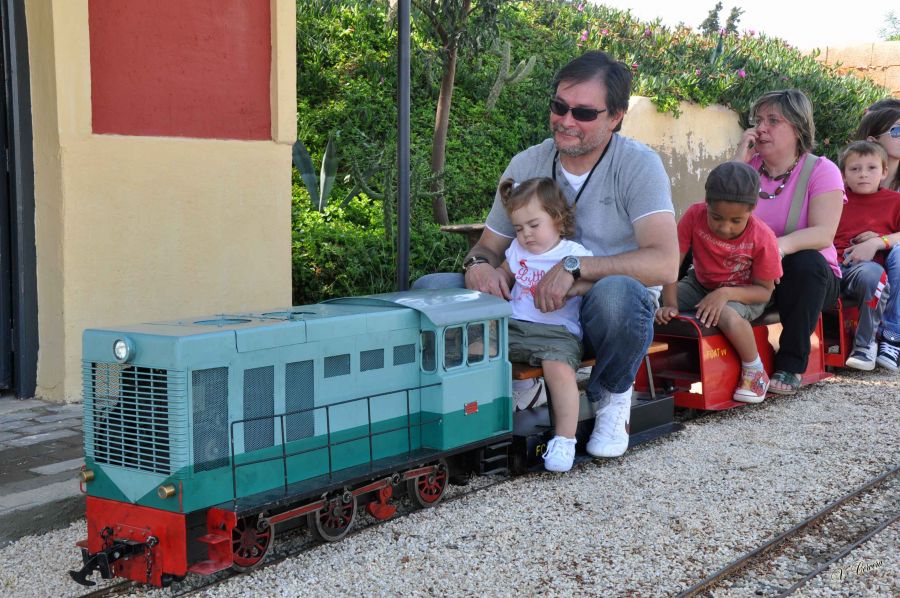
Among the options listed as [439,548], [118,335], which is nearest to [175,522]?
[118,335]

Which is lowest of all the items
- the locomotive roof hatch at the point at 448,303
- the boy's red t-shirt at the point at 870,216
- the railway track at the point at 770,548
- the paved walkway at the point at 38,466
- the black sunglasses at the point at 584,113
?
the railway track at the point at 770,548

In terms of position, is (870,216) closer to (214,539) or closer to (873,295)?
(873,295)

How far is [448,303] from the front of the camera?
4633 millimetres

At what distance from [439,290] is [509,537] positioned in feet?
4.76

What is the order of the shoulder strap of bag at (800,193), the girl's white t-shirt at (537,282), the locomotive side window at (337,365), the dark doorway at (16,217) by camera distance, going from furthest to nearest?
the shoulder strap of bag at (800,193) → the dark doorway at (16,217) → the girl's white t-shirt at (537,282) → the locomotive side window at (337,365)

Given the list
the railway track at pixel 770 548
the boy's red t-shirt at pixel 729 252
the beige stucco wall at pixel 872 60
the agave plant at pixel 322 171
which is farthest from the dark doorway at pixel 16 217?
the beige stucco wall at pixel 872 60

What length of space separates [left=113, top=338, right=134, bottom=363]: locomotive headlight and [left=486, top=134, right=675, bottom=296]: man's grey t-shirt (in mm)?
2713

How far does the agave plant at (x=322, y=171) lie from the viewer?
10453 mm

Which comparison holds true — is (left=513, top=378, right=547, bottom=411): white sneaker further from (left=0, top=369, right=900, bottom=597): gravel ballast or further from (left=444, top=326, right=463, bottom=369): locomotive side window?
(left=444, top=326, right=463, bottom=369): locomotive side window

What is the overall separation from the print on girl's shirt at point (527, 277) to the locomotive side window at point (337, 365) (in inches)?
52.9

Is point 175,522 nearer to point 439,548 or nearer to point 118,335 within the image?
point 118,335

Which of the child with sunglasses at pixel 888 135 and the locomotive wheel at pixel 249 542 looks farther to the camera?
the child with sunglasses at pixel 888 135

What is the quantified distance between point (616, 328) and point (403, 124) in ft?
7.19

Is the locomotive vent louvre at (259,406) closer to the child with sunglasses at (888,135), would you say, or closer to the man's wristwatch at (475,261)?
the man's wristwatch at (475,261)
